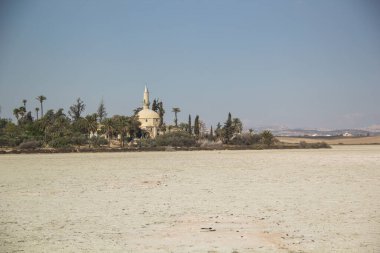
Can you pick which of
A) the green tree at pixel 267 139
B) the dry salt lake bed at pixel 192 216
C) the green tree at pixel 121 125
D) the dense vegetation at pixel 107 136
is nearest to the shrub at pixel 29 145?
→ the dense vegetation at pixel 107 136

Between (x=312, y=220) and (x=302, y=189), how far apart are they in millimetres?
5695

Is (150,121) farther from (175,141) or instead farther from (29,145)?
(29,145)

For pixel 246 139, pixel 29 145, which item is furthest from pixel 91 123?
pixel 246 139

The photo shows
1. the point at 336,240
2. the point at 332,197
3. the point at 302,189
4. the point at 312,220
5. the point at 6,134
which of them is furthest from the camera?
the point at 6,134

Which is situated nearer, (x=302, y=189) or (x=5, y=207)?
(x=5, y=207)

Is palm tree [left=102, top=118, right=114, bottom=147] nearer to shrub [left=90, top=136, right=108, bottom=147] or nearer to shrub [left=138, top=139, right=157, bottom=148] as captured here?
shrub [left=90, top=136, right=108, bottom=147]

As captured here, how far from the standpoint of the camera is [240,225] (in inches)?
391

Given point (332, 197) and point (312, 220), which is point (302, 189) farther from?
point (312, 220)

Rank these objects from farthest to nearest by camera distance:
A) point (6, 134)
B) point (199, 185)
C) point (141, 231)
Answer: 1. point (6, 134)
2. point (199, 185)
3. point (141, 231)

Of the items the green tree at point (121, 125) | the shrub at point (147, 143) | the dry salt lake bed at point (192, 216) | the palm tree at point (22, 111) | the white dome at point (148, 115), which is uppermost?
the palm tree at point (22, 111)

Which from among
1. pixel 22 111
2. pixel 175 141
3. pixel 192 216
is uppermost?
pixel 22 111

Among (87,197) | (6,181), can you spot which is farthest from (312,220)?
(6,181)

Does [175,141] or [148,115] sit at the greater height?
[148,115]

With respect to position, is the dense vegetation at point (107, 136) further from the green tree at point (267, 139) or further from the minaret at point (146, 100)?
the minaret at point (146, 100)
